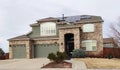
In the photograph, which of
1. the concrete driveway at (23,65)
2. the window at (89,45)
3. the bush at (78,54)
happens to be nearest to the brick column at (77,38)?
the window at (89,45)

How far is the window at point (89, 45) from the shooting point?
43.4 meters

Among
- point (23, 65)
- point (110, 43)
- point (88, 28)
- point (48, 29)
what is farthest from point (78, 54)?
point (110, 43)

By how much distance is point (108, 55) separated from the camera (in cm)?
4181

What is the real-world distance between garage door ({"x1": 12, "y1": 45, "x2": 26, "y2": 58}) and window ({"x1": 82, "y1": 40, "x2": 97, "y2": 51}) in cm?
1059

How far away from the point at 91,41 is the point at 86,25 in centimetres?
282

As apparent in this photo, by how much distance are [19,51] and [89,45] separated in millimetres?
12452

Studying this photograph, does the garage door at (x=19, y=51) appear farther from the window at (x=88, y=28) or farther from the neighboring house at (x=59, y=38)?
the window at (x=88, y=28)

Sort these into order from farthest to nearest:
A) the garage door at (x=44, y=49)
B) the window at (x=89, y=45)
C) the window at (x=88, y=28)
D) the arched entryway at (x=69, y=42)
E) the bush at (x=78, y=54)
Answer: the garage door at (x=44, y=49), the arched entryway at (x=69, y=42), the window at (x=88, y=28), the window at (x=89, y=45), the bush at (x=78, y=54)

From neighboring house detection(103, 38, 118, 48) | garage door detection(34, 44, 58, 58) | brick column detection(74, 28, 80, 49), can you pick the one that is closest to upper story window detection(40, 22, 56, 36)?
garage door detection(34, 44, 58, 58)

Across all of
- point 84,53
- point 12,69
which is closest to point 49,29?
point 84,53

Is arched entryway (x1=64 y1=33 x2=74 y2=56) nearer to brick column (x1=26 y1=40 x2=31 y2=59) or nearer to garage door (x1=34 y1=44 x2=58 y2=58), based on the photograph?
garage door (x1=34 y1=44 x2=58 y2=58)

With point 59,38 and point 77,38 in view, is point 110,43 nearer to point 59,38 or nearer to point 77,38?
point 77,38

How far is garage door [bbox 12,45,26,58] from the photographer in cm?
4669

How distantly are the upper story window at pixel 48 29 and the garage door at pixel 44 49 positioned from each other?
2.48m
